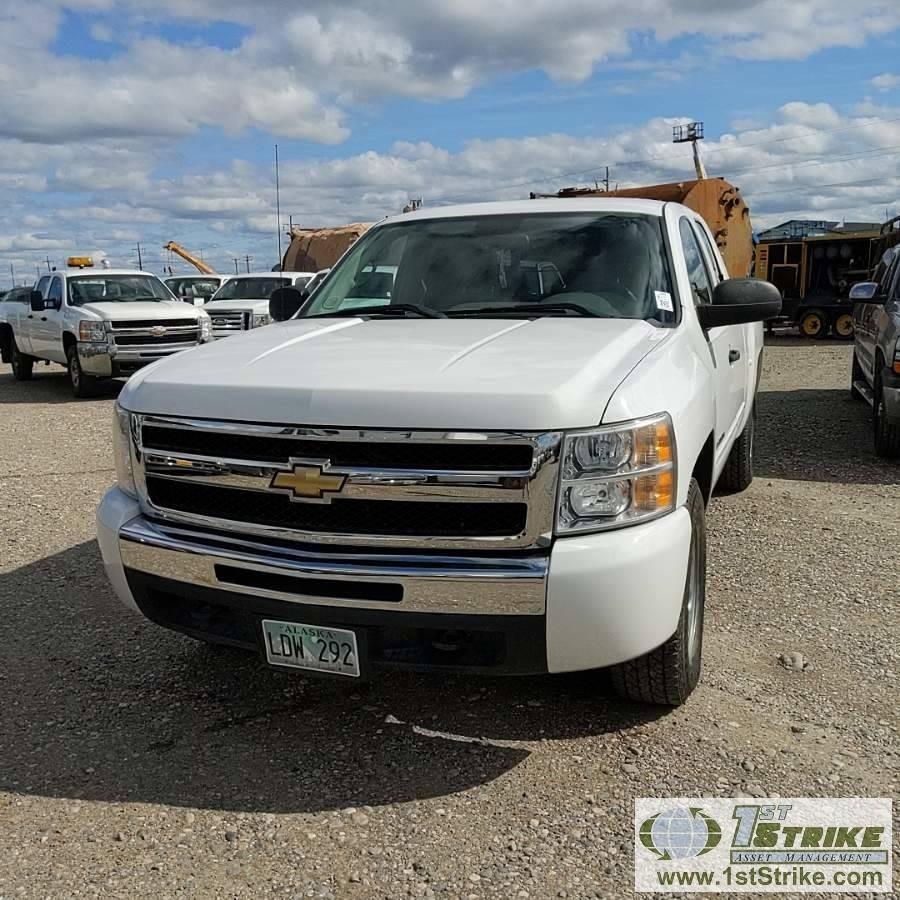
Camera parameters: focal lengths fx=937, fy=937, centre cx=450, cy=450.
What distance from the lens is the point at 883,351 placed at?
7801 millimetres

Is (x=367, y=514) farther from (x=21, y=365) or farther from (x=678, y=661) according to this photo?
(x=21, y=365)

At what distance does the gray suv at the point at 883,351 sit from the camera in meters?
7.39

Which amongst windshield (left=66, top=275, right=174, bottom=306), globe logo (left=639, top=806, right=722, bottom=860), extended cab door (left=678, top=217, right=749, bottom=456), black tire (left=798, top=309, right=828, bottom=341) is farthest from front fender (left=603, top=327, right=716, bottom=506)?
black tire (left=798, top=309, right=828, bottom=341)

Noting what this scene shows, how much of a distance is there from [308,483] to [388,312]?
60.5 inches

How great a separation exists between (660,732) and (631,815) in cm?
52

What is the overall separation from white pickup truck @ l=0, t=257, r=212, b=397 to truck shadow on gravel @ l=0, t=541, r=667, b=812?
30.6 feet

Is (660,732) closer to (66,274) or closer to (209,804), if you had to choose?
(209,804)

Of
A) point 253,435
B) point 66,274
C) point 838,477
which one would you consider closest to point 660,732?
point 253,435

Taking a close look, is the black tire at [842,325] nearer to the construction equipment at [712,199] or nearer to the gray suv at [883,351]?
the construction equipment at [712,199]

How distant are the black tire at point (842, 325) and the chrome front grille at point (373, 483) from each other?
21.3 m

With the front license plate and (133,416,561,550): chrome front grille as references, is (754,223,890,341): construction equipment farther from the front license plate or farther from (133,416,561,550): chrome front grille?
the front license plate

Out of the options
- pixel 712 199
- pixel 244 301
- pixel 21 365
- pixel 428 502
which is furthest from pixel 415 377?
pixel 712 199

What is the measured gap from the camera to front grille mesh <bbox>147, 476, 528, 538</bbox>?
2.78 metres

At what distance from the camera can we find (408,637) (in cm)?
289
